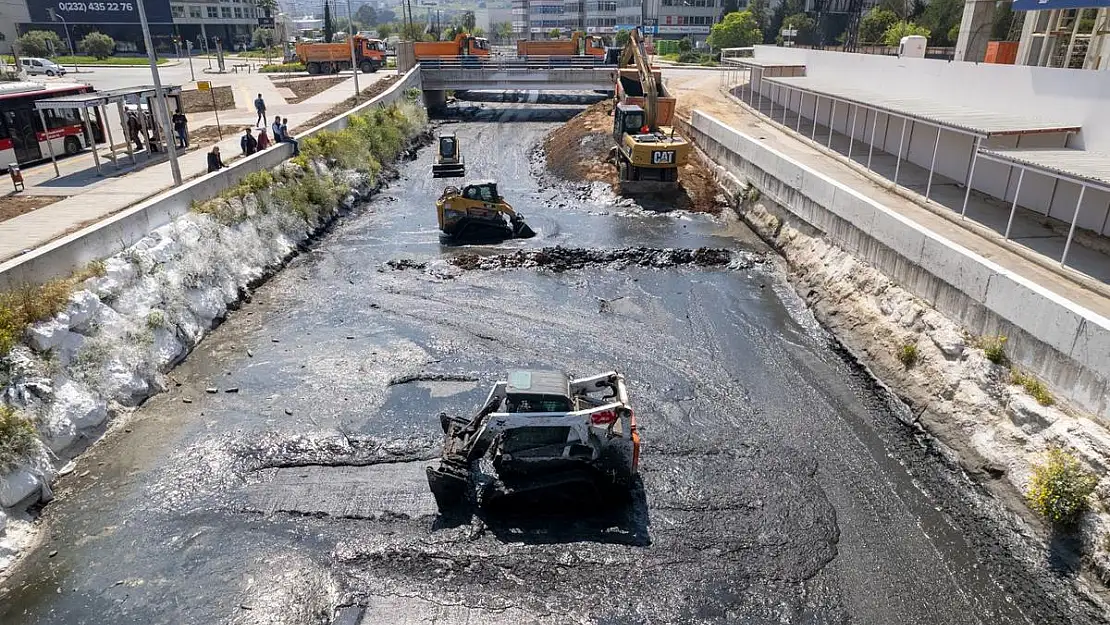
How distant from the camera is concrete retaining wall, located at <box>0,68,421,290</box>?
13.3 m

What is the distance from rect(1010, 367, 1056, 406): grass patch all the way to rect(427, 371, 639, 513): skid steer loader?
703 centimetres

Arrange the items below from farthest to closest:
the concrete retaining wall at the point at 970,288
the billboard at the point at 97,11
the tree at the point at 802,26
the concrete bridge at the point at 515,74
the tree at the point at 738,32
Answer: the billboard at the point at 97,11 → the tree at the point at 738,32 → the tree at the point at 802,26 → the concrete bridge at the point at 515,74 → the concrete retaining wall at the point at 970,288

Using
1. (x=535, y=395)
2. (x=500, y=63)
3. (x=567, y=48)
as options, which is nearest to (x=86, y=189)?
(x=535, y=395)

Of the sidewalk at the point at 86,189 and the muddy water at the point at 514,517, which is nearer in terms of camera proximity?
the muddy water at the point at 514,517

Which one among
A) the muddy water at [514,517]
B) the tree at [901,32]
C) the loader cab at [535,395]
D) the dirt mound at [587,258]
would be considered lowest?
the muddy water at [514,517]

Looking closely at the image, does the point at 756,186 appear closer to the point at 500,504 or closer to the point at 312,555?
the point at 500,504

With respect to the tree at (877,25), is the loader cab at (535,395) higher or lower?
lower

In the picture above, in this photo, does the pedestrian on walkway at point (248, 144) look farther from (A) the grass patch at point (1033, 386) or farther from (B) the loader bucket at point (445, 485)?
(A) the grass patch at point (1033, 386)

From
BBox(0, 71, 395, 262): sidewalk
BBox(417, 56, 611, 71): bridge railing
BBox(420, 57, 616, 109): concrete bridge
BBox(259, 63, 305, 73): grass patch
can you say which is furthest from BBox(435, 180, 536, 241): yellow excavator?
BBox(259, 63, 305, 73): grass patch

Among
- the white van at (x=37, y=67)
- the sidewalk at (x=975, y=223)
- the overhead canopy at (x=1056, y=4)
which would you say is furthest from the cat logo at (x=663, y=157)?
the white van at (x=37, y=67)

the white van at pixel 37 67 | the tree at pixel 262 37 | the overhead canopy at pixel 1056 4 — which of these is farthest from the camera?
the tree at pixel 262 37

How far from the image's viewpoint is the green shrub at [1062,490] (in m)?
9.98

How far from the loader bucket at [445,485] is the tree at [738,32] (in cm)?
7400

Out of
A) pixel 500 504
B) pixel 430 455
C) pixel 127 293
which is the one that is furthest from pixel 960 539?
pixel 127 293
